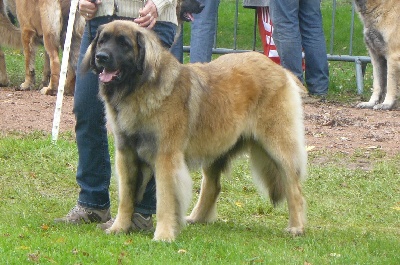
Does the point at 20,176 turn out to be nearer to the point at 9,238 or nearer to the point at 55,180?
the point at 55,180

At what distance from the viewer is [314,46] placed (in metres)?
11.7

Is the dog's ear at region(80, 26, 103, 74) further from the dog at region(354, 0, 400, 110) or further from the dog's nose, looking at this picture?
the dog at region(354, 0, 400, 110)

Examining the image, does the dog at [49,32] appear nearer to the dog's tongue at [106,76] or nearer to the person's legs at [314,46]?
the person's legs at [314,46]

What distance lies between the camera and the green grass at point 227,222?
525 centimetres

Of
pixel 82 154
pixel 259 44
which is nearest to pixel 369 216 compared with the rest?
pixel 82 154

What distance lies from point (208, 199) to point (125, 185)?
0.97 metres

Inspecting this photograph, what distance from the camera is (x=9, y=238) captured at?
5.38m

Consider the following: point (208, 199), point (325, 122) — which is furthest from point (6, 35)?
point (208, 199)

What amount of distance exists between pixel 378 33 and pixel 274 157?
5653 mm

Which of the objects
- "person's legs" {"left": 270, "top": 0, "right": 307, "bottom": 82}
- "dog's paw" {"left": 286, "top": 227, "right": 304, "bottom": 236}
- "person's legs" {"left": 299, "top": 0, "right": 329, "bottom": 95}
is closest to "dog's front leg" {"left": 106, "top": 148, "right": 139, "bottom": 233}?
"dog's paw" {"left": 286, "top": 227, "right": 304, "bottom": 236}

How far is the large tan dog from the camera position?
5.43m

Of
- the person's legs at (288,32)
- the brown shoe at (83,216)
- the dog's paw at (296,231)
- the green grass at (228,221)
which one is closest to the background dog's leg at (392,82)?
the person's legs at (288,32)

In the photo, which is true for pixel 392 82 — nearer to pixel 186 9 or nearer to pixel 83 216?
pixel 186 9

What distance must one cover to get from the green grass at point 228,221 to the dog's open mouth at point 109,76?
1.00m
